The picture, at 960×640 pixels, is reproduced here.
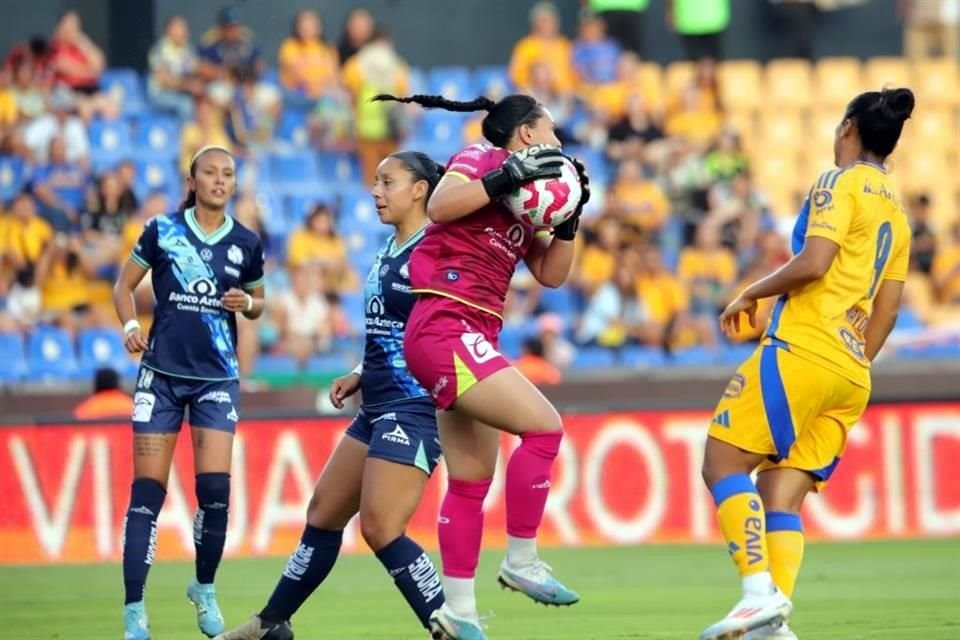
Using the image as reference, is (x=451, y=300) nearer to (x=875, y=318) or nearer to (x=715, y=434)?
(x=715, y=434)

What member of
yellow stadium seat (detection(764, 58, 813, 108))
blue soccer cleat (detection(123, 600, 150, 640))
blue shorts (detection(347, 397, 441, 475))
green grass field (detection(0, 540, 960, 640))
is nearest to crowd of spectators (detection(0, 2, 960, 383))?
yellow stadium seat (detection(764, 58, 813, 108))

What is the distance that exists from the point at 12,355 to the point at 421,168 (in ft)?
30.4

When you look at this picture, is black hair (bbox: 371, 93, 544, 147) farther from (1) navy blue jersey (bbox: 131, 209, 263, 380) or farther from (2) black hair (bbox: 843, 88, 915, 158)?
(1) navy blue jersey (bbox: 131, 209, 263, 380)

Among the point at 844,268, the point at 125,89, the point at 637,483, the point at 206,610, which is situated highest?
the point at 125,89

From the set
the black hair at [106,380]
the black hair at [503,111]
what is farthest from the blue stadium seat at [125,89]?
the black hair at [503,111]

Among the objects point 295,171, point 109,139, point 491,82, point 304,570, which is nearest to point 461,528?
point 304,570

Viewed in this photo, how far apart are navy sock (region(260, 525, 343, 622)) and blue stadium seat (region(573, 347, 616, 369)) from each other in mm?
8860

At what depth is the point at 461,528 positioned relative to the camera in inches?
285

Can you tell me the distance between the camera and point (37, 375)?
52.7ft

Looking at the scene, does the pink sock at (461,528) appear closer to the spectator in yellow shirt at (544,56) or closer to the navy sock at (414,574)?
the navy sock at (414,574)

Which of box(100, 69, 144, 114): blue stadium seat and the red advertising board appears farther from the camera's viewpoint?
box(100, 69, 144, 114): blue stadium seat

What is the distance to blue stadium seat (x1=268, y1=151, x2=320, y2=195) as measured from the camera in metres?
19.0

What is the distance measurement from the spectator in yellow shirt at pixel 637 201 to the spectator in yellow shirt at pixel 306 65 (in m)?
3.31

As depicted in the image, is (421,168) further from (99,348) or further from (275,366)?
(99,348)
